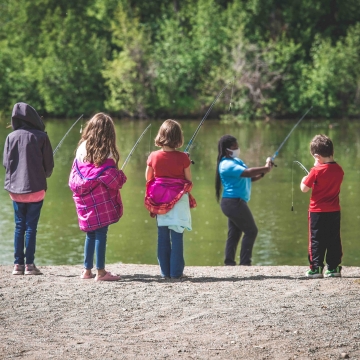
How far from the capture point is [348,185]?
16.8 metres

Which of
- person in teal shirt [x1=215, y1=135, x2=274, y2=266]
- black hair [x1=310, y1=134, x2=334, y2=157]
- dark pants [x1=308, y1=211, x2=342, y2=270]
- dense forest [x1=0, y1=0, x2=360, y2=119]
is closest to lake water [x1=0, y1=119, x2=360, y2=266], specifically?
person in teal shirt [x1=215, y1=135, x2=274, y2=266]

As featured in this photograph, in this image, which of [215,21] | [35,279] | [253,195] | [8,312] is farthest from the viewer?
[215,21]

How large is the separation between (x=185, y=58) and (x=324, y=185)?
110 feet

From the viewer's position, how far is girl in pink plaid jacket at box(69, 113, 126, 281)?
6.40m

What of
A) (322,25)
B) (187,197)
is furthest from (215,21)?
(187,197)

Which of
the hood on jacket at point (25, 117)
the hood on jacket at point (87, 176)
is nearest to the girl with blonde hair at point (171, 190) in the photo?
the hood on jacket at point (87, 176)

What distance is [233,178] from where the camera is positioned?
8172 millimetres

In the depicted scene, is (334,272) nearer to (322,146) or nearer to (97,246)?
(322,146)

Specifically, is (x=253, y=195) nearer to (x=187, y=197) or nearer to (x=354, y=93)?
(x=187, y=197)

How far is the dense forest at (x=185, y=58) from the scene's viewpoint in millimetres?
38188

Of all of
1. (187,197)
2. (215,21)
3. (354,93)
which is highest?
(215,21)

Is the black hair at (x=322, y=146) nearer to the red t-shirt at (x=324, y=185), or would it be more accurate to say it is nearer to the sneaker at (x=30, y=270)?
the red t-shirt at (x=324, y=185)

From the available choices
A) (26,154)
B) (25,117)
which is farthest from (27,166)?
(25,117)

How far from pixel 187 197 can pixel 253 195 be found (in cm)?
934
